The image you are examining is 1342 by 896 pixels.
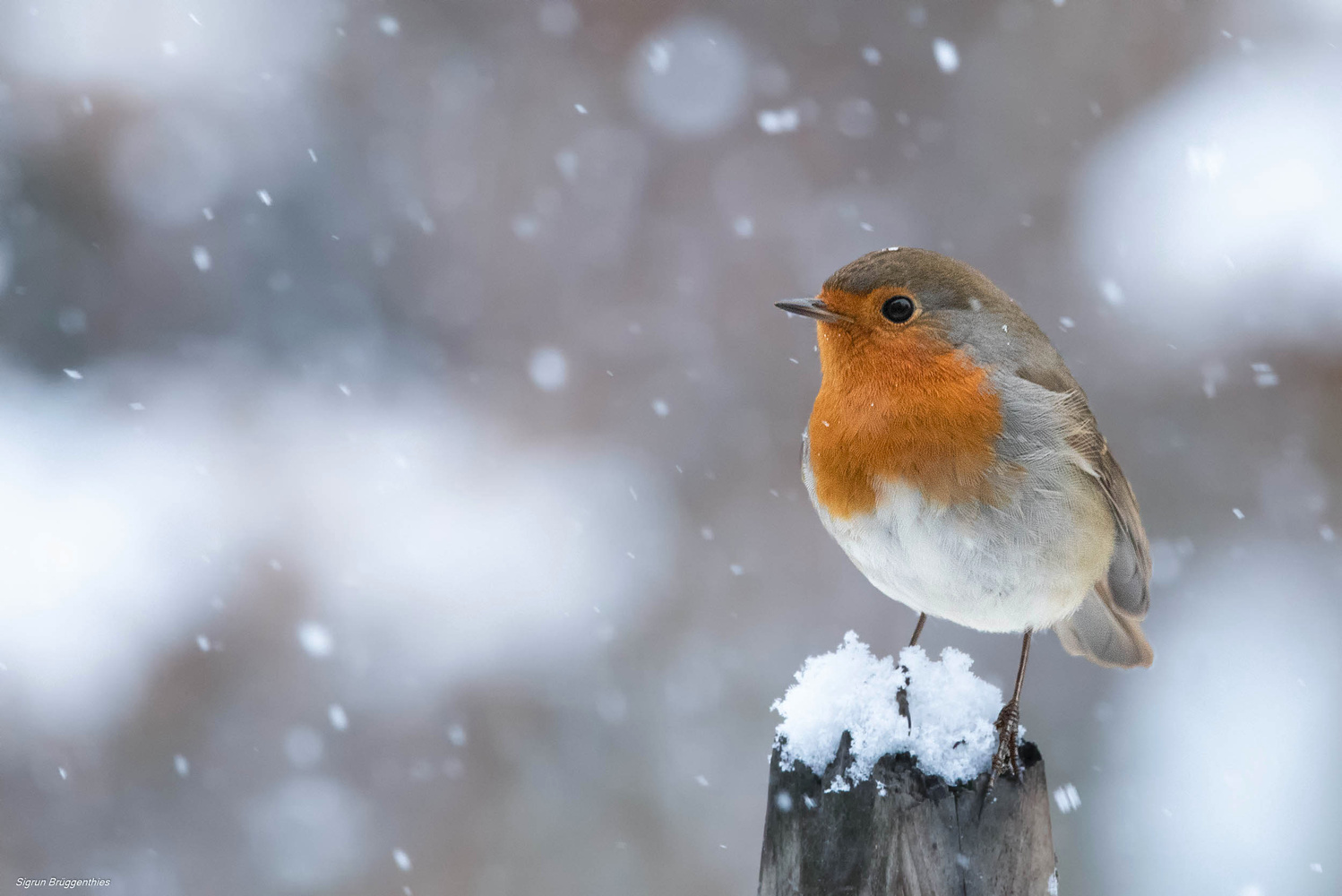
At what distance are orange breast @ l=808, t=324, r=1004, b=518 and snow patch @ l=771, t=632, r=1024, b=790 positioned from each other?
0.37 meters

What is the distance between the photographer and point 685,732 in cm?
528

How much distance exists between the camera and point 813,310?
2039mm

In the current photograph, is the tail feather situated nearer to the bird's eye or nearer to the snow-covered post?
the bird's eye

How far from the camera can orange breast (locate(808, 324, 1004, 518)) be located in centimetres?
192

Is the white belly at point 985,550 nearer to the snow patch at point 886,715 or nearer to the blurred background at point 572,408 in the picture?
the snow patch at point 886,715

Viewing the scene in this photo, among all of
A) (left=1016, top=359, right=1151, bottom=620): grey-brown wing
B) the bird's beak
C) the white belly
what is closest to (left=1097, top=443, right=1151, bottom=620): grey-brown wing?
(left=1016, top=359, right=1151, bottom=620): grey-brown wing

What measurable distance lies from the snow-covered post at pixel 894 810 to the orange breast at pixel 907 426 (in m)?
0.53

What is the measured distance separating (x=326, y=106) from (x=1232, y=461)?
5.22 meters

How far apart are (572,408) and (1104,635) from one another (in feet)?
11.2

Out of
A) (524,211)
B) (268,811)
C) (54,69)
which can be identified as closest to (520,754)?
(268,811)

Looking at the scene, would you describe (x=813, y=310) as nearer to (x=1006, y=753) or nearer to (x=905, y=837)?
(x=1006, y=753)

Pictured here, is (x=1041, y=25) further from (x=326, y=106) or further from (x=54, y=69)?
(x=54, y=69)

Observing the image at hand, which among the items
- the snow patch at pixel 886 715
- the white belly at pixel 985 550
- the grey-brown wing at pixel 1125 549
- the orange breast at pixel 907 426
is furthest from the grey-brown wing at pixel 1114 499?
the snow patch at pixel 886 715

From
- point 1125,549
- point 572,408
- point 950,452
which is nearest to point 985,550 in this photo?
point 950,452
